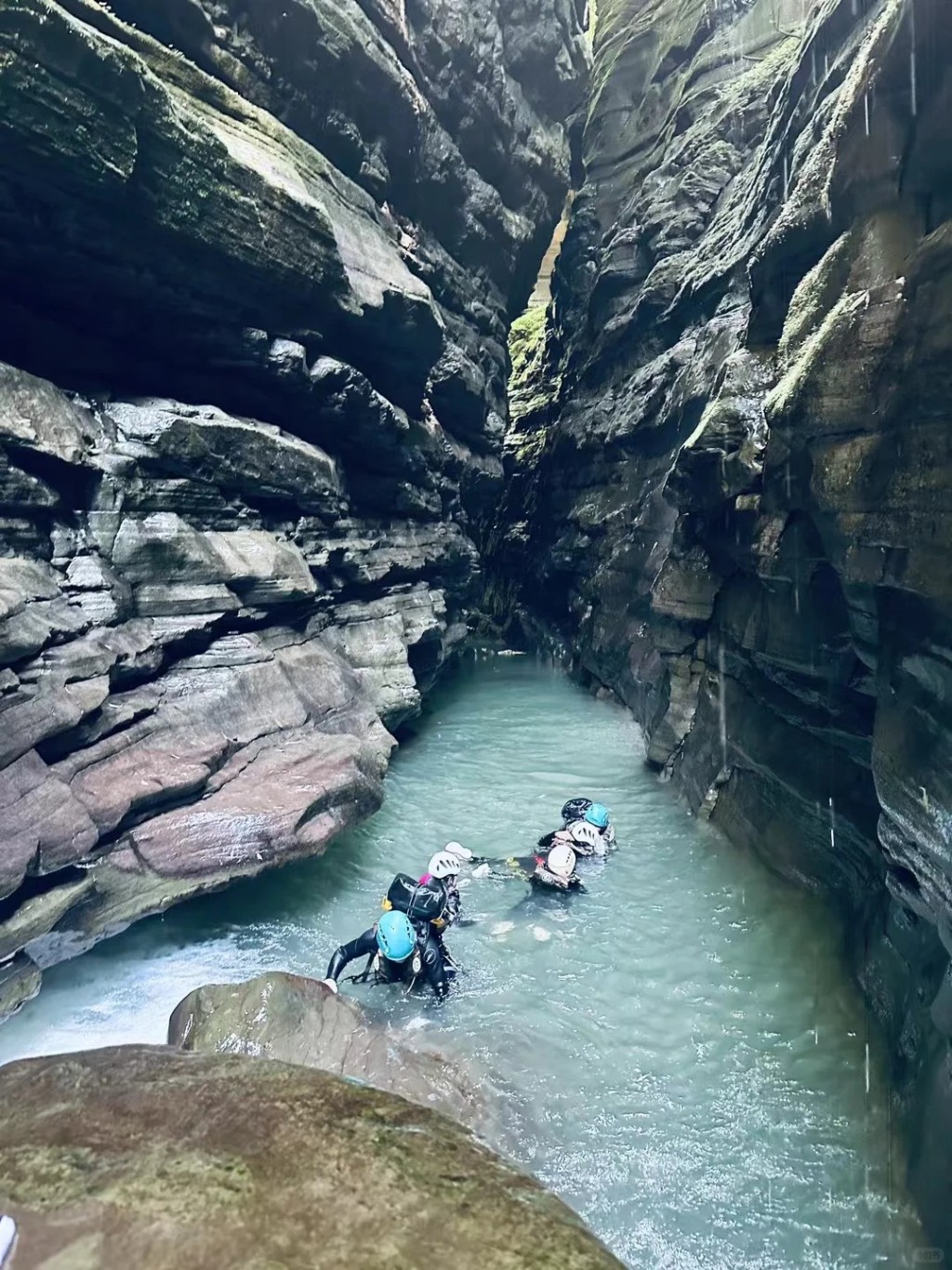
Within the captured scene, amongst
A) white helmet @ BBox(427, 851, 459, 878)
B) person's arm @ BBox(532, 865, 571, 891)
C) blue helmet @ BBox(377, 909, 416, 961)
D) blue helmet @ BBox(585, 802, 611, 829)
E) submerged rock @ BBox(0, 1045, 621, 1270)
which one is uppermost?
submerged rock @ BBox(0, 1045, 621, 1270)

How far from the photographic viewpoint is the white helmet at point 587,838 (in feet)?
38.2

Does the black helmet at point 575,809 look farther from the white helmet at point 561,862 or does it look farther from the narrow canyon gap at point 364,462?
the narrow canyon gap at point 364,462

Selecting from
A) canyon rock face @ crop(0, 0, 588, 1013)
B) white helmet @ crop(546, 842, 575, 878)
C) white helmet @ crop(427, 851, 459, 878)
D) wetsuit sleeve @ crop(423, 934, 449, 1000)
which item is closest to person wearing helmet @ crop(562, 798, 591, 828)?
white helmet @ crop(546, 842, 575, 878)

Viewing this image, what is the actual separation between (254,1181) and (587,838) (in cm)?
949

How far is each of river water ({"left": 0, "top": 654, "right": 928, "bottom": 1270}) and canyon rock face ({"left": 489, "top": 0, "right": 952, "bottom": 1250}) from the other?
61cm

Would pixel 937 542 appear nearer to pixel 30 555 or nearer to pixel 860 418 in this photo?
pixel 860 418

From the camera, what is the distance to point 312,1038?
6.82 meters

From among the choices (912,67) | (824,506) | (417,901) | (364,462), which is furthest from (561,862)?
(364,462)

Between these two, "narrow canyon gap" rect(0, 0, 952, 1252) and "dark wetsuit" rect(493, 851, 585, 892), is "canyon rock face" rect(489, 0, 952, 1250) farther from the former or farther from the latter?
"dark wetsuit" rect(493, 851, 585, 892)

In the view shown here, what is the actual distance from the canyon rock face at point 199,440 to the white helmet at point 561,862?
10.1 ft

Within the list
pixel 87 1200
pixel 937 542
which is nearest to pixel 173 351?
pixel 937 542

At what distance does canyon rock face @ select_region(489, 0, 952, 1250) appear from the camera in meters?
6.00

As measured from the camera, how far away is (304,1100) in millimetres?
3203

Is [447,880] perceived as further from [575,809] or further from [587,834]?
[575,809]
